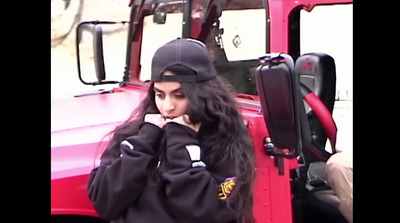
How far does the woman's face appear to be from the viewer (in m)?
2.15

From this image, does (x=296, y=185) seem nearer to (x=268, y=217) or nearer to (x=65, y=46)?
(x=268, y=217)

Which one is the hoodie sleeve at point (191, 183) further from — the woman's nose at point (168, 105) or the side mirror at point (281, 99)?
the side mirror at point (281, 99)

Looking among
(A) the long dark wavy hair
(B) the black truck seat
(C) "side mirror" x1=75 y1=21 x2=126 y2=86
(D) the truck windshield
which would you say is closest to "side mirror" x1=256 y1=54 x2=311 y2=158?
(A) the long dark wavy hair

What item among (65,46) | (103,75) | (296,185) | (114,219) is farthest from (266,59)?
(65,46)

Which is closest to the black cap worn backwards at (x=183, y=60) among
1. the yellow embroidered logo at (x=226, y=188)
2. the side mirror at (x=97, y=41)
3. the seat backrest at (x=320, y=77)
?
the yellow embroidered logo at (x=226, y=188)

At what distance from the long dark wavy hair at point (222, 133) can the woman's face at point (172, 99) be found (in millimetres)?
18

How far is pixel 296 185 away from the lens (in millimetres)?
2791

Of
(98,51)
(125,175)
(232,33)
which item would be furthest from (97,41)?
(125,175)

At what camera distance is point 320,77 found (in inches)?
116

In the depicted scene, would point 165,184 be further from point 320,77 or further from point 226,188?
point 320,77

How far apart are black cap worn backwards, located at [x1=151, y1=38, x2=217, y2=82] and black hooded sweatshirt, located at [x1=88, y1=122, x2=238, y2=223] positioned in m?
0.16

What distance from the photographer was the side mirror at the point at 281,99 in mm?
2002

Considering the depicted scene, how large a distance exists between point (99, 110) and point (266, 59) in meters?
1.35

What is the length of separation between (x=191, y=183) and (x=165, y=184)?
4.3 inches
